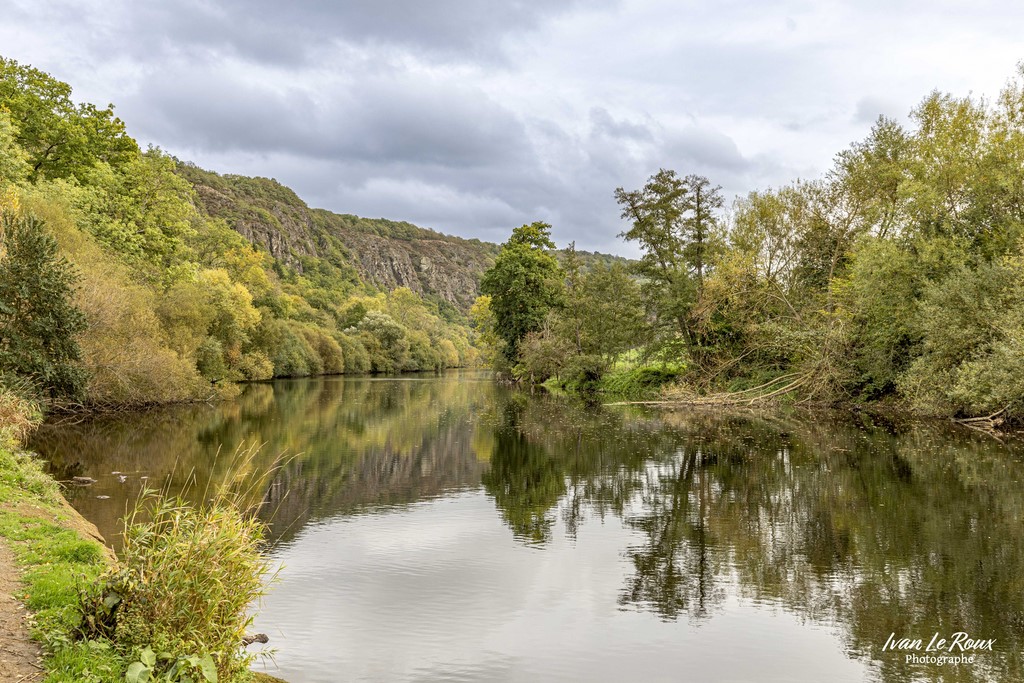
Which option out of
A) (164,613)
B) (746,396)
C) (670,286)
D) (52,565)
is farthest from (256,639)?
(670,286)

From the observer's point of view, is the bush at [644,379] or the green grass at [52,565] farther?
the bush at [644,379]

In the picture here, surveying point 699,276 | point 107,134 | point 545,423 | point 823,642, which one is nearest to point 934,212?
point 699,276

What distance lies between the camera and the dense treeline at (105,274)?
24719mm

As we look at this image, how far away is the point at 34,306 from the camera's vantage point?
81.0 feet

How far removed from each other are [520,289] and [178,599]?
Result: 183ft

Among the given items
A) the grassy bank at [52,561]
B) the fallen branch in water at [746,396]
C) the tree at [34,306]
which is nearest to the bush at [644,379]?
the fallen branch in water at [746,396]

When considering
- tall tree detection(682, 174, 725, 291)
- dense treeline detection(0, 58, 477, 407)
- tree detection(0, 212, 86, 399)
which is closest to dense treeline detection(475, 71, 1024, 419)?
tall tree detection(682, 174, 725, 291)

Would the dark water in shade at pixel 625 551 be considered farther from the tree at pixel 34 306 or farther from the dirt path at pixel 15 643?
the tree at pixel 34 306

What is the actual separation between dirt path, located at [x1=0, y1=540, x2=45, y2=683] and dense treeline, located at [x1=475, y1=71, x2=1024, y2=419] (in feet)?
92.7

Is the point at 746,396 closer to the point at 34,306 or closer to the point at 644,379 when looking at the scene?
the point at 644,379

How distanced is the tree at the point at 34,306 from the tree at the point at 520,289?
128 ft

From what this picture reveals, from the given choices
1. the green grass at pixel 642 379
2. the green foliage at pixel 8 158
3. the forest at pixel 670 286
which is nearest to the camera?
the forest at pixel 670 286

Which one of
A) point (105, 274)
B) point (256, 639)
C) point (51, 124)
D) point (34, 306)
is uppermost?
point (51, 124)

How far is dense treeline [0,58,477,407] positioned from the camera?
81.1 ft
